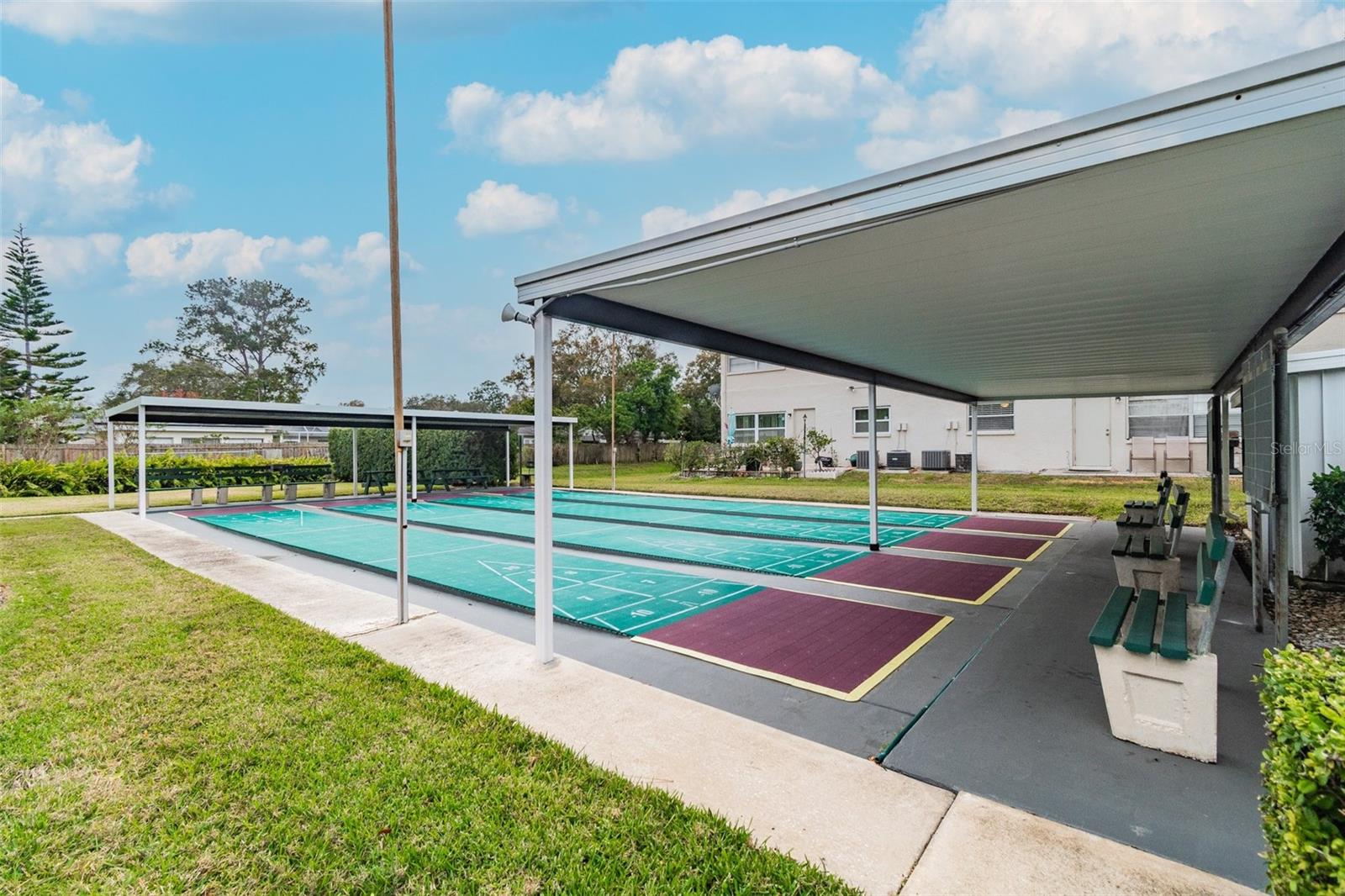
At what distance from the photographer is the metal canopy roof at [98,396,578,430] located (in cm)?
1355

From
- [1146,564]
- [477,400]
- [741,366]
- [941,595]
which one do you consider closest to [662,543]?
[941,595]

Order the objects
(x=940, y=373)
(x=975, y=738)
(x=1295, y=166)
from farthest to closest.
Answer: (x=940, y=373) < (x=975, y=738) < (x=1295, y=166)

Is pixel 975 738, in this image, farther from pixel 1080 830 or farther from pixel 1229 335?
pixel 1229 335

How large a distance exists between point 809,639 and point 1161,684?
2.37 m

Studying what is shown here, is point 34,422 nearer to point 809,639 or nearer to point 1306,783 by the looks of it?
point 809,639

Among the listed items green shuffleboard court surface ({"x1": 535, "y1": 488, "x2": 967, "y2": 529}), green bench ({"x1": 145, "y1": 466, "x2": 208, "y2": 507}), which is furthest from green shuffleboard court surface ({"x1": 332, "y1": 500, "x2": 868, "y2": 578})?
green bench ({"x1": 145, "y1": 466, "x2": 208, "y2": 507})

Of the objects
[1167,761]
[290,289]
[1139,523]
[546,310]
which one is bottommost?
[1167,761]

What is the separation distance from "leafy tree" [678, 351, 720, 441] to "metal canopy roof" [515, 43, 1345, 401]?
25.3 m

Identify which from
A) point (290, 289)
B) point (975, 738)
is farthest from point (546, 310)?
point (290, 289)

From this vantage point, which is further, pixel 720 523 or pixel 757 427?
pixel 757 427

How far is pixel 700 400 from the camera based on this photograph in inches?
1626

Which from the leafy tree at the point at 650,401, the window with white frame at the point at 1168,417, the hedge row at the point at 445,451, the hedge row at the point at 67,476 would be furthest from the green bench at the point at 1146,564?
the leafy tree at the point at 650,401

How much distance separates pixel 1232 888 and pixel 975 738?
1183 mm

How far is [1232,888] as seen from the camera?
7.13 feet
